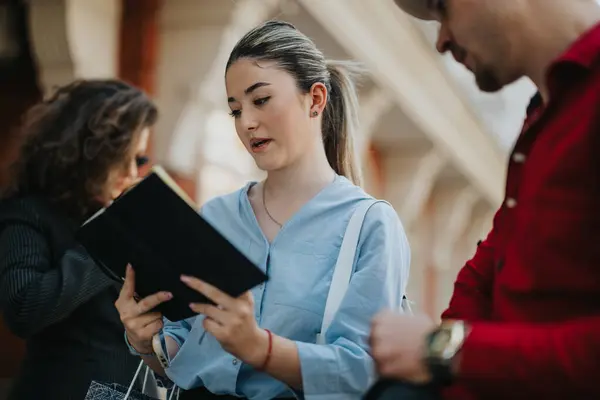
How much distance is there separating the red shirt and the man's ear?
22.5 inches

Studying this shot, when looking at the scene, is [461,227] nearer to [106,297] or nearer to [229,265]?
[106,297]

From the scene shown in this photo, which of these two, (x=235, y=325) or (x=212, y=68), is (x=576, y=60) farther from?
(x=212, y=68)

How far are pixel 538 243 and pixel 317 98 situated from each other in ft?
2.23

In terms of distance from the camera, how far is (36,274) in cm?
186

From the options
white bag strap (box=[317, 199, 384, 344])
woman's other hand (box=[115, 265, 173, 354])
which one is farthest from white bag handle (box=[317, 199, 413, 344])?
woman's other hand (box=[115, 265, 173, 354])

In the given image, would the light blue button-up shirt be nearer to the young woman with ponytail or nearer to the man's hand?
the young woman with ponytail

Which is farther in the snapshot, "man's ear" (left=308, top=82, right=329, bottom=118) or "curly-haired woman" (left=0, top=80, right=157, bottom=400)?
"curly-haired woman" (left=0, top=80, right=157, bottom=400)

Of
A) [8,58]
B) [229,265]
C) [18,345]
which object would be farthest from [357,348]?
[8,58]

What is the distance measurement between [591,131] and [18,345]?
9.39ft

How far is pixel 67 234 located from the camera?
1.99 meters

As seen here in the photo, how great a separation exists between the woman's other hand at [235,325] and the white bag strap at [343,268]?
0.41ft

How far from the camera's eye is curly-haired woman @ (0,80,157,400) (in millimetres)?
1861

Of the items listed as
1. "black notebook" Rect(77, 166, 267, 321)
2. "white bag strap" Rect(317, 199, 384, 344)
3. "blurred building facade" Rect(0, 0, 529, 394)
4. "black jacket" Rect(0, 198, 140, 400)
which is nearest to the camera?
"black notebook" Rect(77, 166, 267, 321)

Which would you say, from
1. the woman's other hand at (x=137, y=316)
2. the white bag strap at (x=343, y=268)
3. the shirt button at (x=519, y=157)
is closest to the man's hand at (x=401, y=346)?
the shirt button at (x=519, y=157)
